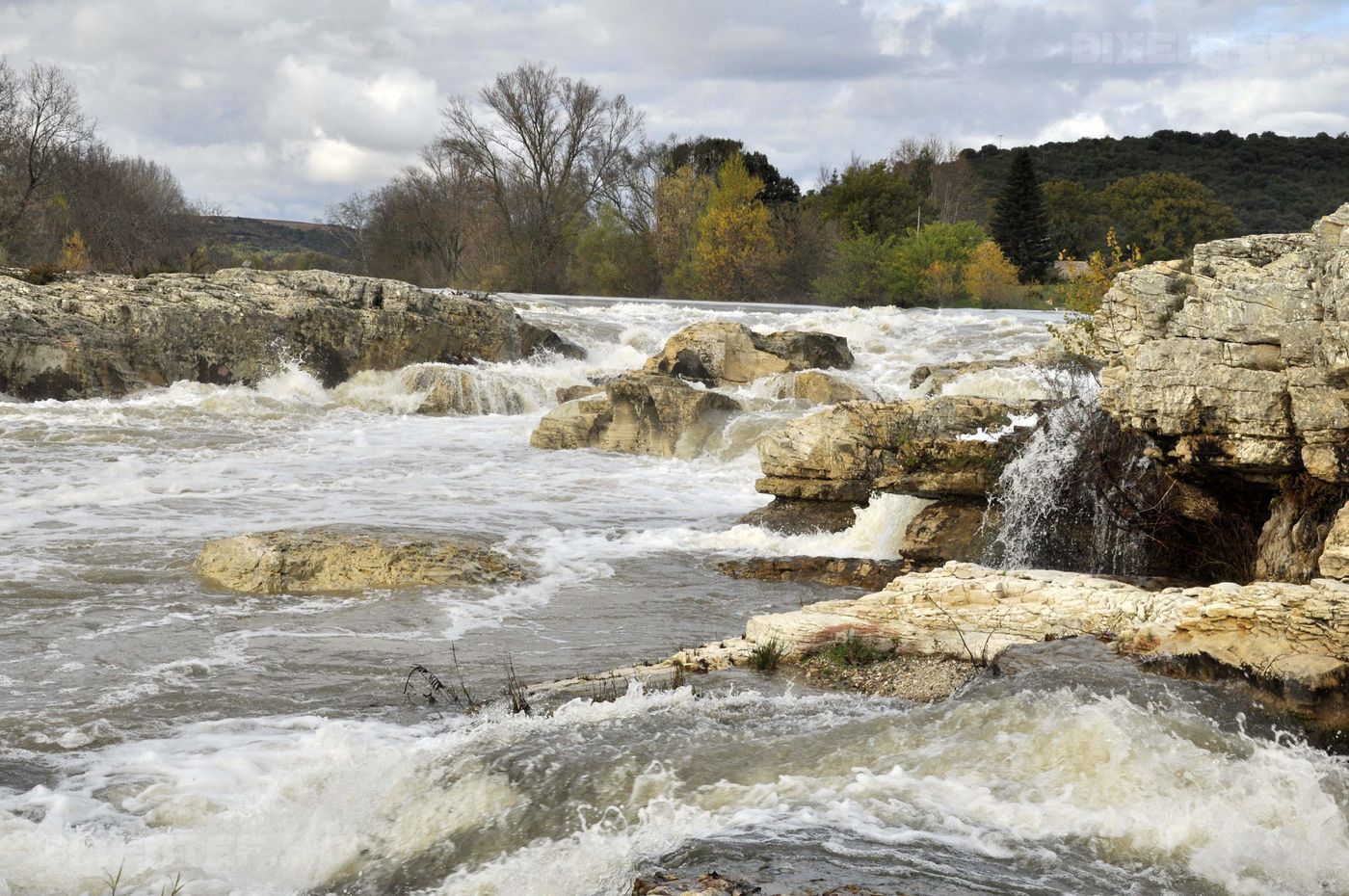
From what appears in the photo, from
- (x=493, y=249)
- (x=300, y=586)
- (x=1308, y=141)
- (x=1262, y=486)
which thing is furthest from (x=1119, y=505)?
(x=1308, y=141)

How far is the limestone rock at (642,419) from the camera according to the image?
645 inches

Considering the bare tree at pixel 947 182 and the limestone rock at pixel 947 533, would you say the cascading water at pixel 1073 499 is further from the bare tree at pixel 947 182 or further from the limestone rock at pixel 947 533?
the bare tree at pixel 947 182

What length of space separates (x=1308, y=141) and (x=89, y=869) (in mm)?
97074

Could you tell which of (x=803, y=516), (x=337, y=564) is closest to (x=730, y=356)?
(x=803, y=516)

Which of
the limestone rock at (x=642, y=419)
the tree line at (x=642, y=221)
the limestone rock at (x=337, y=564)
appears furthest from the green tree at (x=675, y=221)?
the limestone rock at (x=337, y=564)

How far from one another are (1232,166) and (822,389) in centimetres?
7515

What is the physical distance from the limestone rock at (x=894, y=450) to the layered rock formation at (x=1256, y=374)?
2.11 metres

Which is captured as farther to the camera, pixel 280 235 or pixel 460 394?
pixel 280 235

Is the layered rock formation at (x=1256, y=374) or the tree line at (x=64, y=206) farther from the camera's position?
the tree line at (x=64, y=206)

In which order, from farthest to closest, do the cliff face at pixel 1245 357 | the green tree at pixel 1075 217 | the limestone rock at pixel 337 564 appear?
1. the green tree at pixel 1075 217
2. the limestone rock at pixel 337 564
3. the cliff face at pixel 1245 357

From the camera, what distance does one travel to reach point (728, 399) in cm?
1688

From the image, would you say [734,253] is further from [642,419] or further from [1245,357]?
[1245,357]

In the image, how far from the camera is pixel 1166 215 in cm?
5575

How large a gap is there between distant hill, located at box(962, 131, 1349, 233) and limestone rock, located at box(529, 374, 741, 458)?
5830cm
